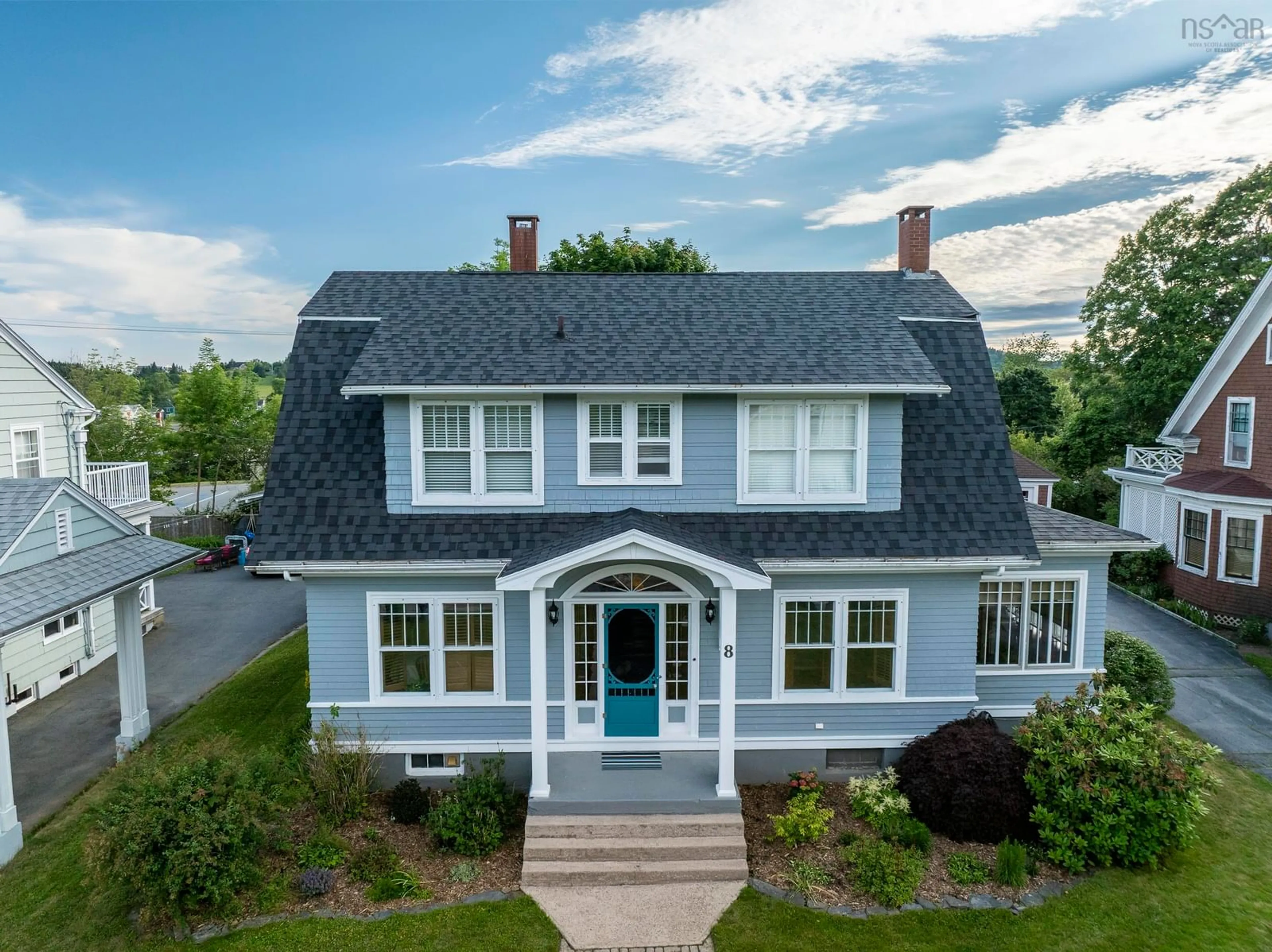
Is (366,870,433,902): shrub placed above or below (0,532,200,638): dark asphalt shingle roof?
below

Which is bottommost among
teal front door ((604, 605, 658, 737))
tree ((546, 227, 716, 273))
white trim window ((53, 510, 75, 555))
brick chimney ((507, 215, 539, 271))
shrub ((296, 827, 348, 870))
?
shrub ((296, 827, 348, 870))

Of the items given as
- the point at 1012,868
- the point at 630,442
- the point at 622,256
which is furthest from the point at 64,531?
the point at 622,256

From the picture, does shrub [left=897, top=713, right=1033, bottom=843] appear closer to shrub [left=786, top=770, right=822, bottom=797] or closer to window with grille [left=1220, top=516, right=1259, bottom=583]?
shrub [left=786, top=770, right=822, bottom=797]

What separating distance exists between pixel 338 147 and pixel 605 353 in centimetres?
1429

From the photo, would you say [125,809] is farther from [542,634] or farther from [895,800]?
[895,800]

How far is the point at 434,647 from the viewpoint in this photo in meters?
10.0

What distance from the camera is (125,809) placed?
7.64m

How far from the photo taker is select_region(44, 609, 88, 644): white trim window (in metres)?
14.8

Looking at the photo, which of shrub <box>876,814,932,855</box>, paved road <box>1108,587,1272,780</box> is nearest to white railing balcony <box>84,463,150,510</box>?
shrub <box>876,814,932,855</box>

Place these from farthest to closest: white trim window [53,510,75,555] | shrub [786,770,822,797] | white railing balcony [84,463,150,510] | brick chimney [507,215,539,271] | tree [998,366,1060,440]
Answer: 1. tree [998,366,1060,440]
2. white railing balcony [84,463,150,510]
3. brick chimney [507,215,539,271]
4. white trim window [53,510,75,555]
5. shrub [786,770,822,797]

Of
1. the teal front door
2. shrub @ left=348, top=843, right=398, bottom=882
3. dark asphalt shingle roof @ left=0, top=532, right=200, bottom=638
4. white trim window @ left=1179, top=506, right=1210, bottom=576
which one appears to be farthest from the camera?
white trim window @ left=1179, top=506, right=1210, bottom=576

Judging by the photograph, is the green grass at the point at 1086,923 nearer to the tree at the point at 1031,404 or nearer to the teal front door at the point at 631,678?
the teal front door at the point at 631,678

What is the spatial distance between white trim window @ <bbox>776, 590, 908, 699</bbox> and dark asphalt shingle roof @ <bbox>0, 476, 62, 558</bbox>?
37.9 ft

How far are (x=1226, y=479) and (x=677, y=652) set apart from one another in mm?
18401
